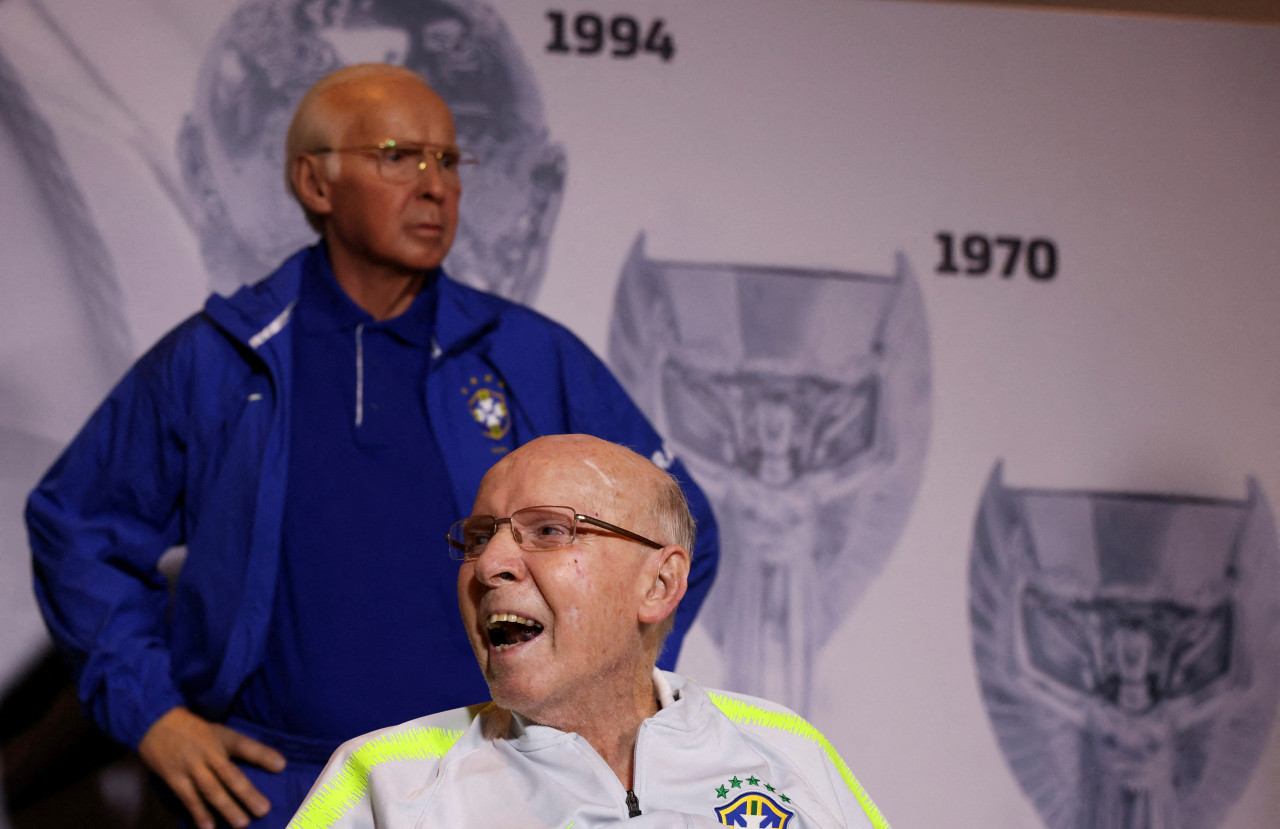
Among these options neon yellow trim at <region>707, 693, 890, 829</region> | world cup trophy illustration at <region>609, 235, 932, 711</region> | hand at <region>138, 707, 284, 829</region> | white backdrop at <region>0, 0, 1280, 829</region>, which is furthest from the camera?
world cup trophy illustration at <region>609, 235, 932, 711</region>

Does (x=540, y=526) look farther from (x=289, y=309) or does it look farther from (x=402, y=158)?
(x=402, y=158)

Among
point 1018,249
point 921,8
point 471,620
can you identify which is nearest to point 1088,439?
point 1018,249

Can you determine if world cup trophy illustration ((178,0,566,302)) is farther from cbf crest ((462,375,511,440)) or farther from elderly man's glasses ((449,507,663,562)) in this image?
elderly man's glasses ((449,507,663,562))

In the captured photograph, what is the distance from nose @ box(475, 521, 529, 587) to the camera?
163cm

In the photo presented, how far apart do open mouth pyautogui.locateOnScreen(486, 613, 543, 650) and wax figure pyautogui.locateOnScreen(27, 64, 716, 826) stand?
0.61 metres

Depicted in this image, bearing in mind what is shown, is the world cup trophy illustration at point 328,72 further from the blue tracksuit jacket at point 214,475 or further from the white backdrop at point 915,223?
the blue tracksuit jacket at point 214,475

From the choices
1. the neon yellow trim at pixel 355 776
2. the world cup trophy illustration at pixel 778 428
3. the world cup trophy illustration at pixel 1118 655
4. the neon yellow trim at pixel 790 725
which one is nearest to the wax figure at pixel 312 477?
the neon yellow trim at pixel 790 725

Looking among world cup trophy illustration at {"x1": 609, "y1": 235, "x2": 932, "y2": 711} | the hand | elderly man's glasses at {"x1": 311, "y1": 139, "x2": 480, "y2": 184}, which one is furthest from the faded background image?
the hand

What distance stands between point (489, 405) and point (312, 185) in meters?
0.60

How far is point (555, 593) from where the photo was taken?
164 centimetres

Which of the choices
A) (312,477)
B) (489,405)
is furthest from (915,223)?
(312,477)

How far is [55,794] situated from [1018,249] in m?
2.82

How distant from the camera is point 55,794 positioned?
3.00 metres

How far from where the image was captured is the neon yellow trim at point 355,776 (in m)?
1.59
